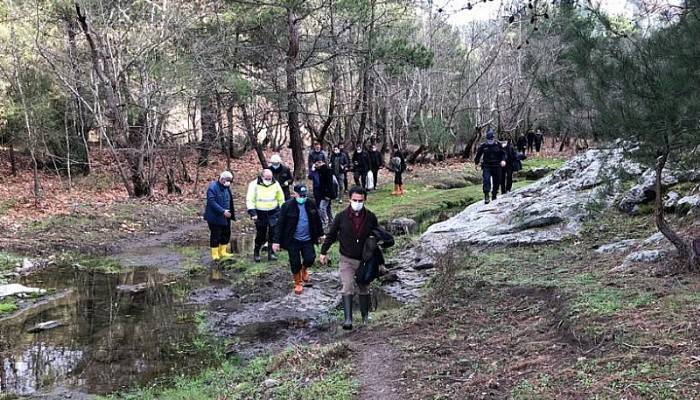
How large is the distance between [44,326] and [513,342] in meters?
5.99

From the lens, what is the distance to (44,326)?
328 inches

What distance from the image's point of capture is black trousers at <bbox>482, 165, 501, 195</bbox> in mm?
15109

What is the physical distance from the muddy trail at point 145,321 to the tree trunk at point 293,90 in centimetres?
1007

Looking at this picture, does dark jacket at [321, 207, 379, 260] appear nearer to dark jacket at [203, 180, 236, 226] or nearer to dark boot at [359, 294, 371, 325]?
dark boot at [359, 294, 371, 325]

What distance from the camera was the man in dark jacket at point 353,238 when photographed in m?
7.94

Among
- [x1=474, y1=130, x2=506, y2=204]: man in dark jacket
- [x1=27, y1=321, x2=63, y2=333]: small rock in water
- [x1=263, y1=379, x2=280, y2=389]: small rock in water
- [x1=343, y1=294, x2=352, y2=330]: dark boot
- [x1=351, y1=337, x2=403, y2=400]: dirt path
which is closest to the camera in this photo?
[x1=351, y1=337, x2=403, y2=400]: dirt path

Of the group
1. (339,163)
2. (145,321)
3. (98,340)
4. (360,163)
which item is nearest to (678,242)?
(145,321)

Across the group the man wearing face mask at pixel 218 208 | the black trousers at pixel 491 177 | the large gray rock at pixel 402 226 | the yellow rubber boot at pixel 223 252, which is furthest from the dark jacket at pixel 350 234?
the black trousers at pixel 491 177

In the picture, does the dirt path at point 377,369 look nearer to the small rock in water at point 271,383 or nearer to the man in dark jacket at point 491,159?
the small rock in water at point 271,383

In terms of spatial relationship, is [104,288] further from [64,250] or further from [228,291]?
[64,250]

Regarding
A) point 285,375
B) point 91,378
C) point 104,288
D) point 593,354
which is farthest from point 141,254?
point 593,354

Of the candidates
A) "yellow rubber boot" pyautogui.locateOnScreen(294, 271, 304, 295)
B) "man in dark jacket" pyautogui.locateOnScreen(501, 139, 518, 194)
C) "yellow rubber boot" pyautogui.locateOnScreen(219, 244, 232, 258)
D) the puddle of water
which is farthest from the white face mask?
"man in dark jacket" pyautogui.locateOnScreen(501, 139, 518, 194)

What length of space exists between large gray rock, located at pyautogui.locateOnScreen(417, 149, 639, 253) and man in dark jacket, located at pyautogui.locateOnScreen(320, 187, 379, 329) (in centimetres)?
266

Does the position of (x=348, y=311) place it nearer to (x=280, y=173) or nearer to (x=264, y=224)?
(x=264, y=224)
